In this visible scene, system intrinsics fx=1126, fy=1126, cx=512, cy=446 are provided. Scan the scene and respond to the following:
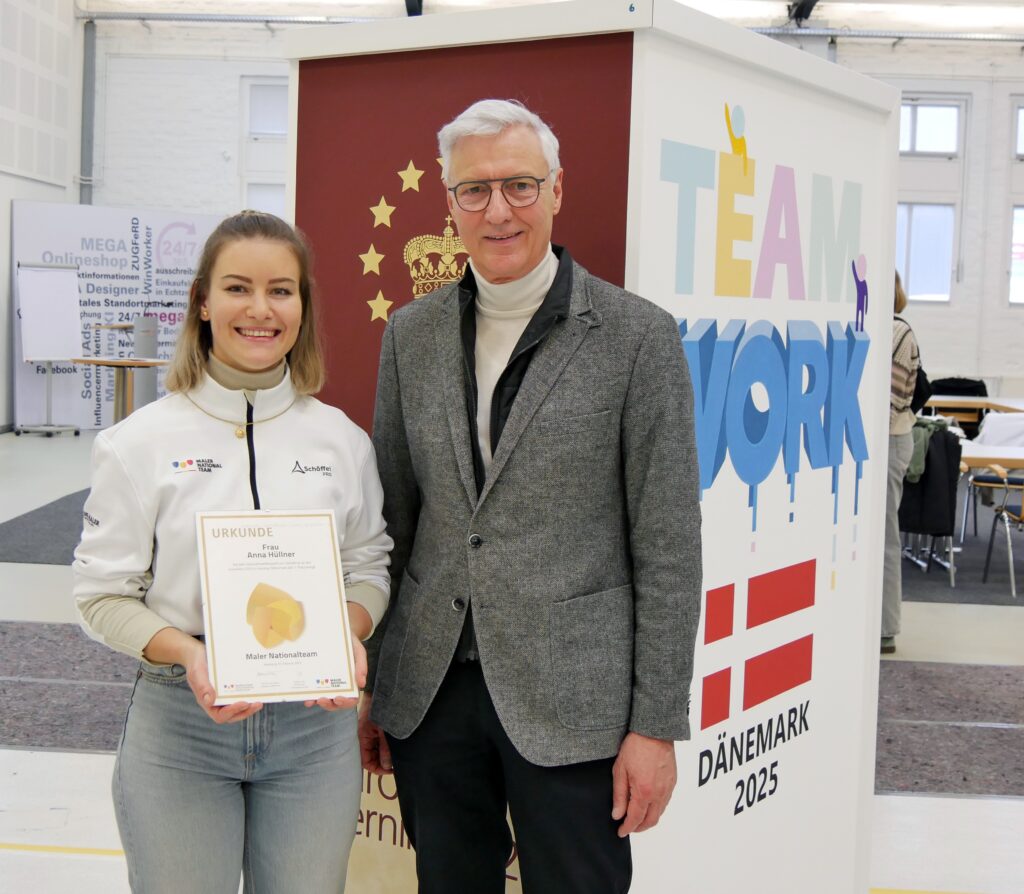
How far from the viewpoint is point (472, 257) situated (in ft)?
5.72

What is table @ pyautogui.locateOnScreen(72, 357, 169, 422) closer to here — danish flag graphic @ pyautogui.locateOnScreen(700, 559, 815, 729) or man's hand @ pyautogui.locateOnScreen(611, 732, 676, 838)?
danish flag graphic @ pyautogui.locateOnScreen(700, 559, 815, 729)

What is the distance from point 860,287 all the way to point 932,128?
1240 centimetres

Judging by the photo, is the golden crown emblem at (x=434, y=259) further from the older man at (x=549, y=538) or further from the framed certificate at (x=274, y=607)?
the framed certificate at (x=274, y=607)

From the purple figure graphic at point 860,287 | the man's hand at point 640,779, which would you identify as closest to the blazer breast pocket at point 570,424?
the man's hand at point 640,779

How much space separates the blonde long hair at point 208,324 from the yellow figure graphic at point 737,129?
913mm

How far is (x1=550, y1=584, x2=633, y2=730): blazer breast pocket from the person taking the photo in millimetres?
1661

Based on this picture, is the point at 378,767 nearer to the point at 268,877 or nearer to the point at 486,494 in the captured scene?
the point at 268,877

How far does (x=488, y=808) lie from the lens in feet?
5.90

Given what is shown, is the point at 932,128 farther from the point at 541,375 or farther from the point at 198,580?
the point at 198,580

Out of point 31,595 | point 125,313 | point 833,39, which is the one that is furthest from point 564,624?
point 833,39

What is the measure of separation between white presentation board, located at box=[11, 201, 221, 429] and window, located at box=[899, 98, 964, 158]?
846 cm

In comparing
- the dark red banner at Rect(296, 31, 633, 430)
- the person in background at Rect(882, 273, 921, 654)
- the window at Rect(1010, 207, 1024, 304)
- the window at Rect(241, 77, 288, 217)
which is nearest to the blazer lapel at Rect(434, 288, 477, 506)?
the dark red banner at Rect(296, 31, 633, 430)

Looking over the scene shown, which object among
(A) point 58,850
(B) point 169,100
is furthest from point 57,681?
(B) point 169,100

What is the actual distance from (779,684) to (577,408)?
3.64ft
